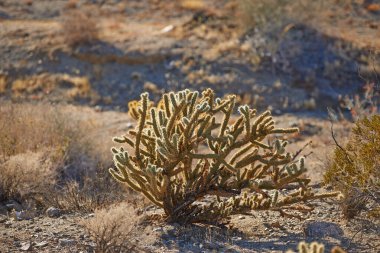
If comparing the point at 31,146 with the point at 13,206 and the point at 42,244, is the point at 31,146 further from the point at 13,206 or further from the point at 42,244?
the point at 42,244

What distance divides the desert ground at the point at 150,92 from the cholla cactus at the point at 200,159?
10.5 inches

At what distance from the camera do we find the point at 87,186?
769cm

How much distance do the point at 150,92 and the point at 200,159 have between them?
10127mm

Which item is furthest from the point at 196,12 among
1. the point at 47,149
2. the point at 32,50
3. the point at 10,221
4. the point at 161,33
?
the point at 10,221

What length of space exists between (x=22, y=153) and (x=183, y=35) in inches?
421

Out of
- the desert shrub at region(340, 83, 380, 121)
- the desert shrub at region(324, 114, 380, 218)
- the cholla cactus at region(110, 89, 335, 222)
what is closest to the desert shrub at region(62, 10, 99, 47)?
the desert shrub at region(340, 83, 380, 121)

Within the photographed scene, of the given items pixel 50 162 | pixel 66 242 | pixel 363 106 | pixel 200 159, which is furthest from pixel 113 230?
pixel 363 106

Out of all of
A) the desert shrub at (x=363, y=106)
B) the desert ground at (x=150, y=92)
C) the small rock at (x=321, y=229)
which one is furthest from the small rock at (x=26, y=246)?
the desert shrub at (x=363, y=106)

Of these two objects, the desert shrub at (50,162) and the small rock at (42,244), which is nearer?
the small rock at (42,244)

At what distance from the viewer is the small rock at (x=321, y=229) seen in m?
5.70

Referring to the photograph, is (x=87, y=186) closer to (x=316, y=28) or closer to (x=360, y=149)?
(x=360, y=149)

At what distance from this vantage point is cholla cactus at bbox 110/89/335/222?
5492 mm

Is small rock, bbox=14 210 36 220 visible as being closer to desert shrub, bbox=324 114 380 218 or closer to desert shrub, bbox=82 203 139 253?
desert shrub, bbox=82 203 139 253

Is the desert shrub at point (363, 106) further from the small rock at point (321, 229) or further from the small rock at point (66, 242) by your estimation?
the small rock at point (66, 242)
